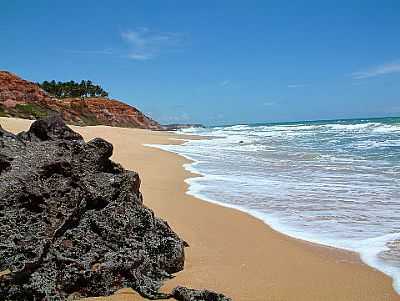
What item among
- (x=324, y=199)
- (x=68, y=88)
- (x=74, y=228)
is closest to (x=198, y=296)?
(x=74, y=228)

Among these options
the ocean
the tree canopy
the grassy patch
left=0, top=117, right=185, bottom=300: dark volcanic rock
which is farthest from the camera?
the tree canopy

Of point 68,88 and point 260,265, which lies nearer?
point 260,265

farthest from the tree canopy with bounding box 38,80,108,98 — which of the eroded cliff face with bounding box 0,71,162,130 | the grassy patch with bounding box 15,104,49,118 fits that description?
the grassy patch with bounding box 15,104,49,118

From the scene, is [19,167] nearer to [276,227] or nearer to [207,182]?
[276,227]

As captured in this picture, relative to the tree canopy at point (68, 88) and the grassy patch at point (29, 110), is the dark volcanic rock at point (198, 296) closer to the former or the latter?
the grassy patch at point (29, 110)

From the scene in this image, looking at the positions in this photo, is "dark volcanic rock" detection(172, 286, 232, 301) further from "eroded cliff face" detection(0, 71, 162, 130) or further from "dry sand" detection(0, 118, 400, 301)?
"eroded cliff face" detection(0, 71, 162, 130)

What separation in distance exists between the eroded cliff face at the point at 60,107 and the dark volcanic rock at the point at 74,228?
2928 cm

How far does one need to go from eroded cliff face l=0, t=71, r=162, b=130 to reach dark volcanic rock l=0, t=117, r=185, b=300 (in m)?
29.3

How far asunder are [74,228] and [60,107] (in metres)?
51.4

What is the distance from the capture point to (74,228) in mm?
3434

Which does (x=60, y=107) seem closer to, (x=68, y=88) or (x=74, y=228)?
(x=68, y=88)

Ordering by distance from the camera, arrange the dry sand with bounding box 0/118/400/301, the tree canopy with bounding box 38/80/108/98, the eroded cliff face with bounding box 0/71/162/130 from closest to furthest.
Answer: the dry sand with bounding box 0/118/400/301 < the eroded cliff face with bounding box 0/71/162/130 < the tree canopy with bounding box 38/80/108/98

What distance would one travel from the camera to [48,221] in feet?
10.7

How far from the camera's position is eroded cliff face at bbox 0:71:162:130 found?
42569mm
